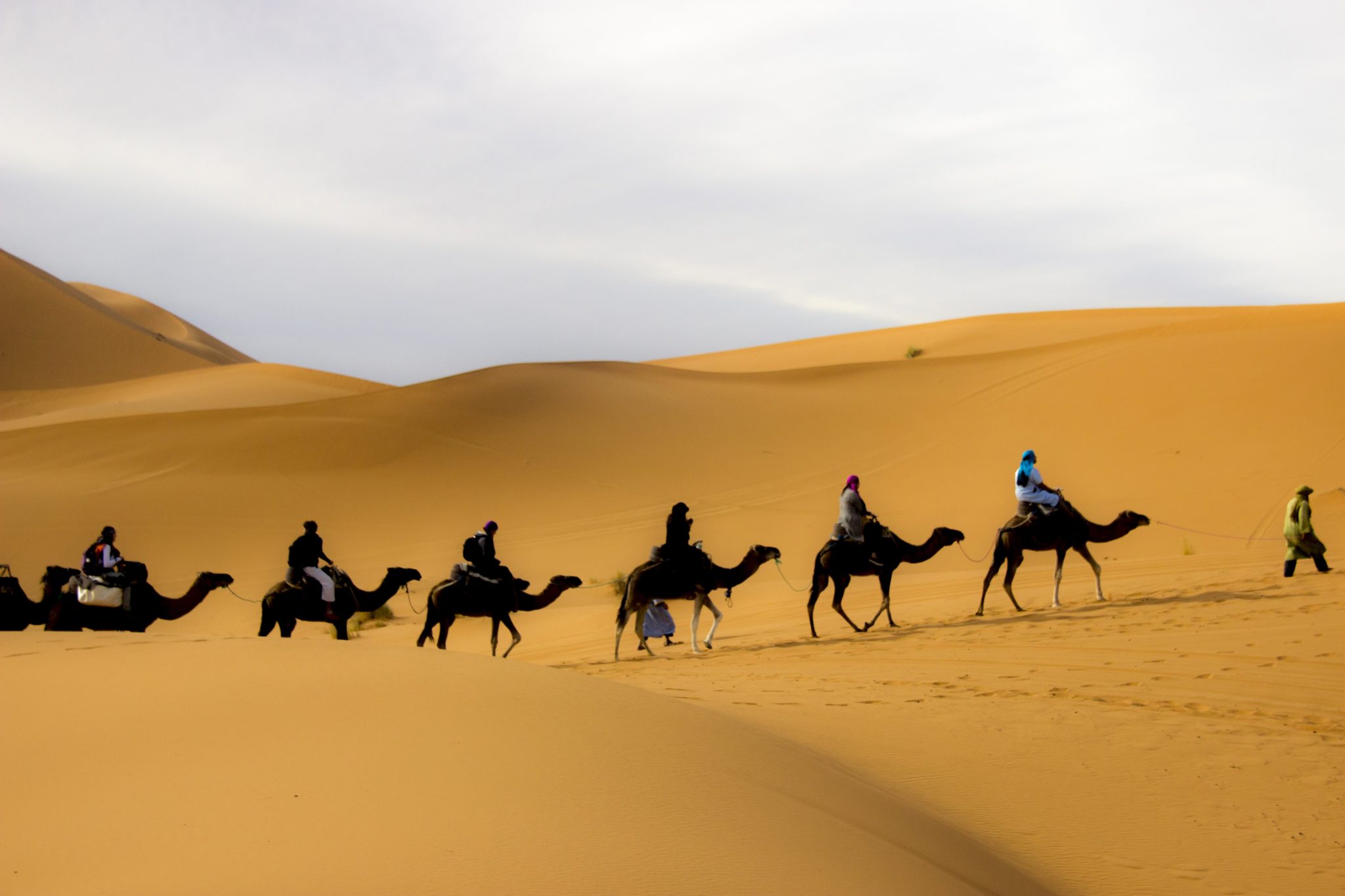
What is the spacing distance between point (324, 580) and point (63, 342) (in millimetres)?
62766

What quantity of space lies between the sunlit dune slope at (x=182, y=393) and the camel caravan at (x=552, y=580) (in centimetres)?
3334

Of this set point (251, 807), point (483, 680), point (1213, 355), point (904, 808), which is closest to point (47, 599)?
point (483, 680)

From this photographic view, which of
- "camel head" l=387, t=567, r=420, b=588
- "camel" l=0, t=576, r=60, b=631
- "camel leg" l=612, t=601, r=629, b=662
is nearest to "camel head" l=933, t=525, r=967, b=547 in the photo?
"camel leg" l=612, t=601, r=629, b=662

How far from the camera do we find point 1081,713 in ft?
32.2

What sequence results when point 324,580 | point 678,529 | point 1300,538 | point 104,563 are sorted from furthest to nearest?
point 1300,538 < point 678,529 < point 324,580 < point 104,563

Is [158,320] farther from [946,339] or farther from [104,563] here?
[104,563]

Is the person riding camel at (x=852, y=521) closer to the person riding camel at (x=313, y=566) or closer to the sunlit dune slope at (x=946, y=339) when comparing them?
the person riding camel at (x=313, y=566)

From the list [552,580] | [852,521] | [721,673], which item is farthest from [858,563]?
[552,580]

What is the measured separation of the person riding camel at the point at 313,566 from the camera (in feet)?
48.1

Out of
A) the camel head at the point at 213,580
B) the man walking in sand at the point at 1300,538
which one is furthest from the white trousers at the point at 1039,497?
the camel head at the point at 213,580

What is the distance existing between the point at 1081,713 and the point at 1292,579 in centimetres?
827

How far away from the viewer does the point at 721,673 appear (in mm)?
13406

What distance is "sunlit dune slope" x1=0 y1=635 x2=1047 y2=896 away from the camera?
4.56 m

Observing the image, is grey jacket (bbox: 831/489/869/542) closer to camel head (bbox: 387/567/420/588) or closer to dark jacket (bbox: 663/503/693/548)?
dark jacket (bbox: 663/503/693/548)
